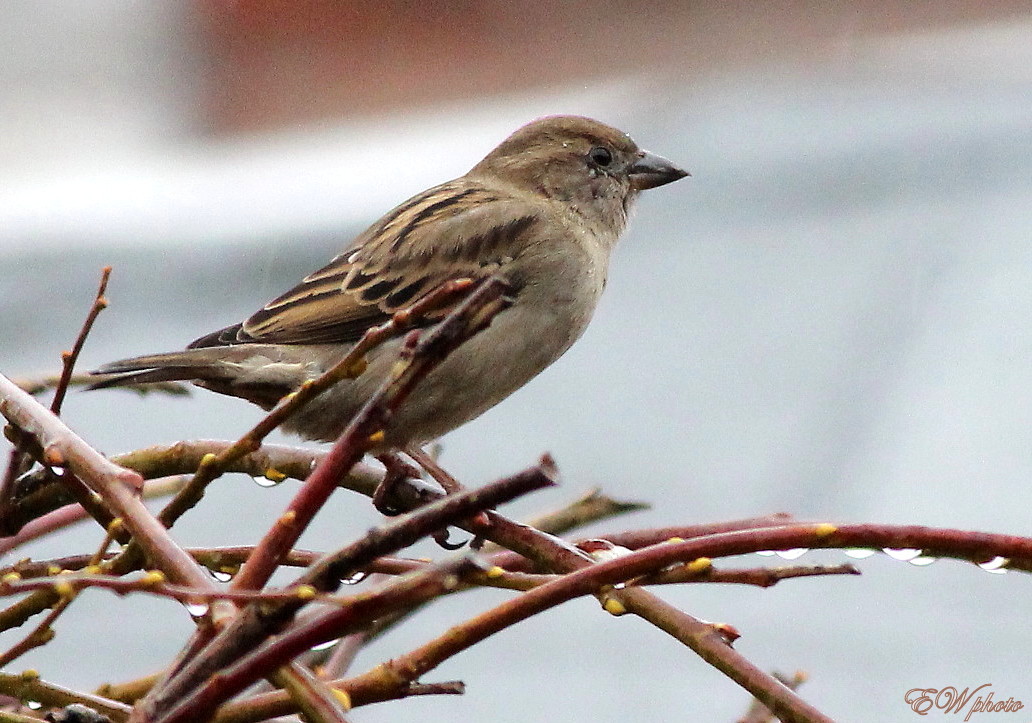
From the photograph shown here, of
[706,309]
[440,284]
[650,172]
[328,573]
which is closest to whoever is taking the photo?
[328,573]

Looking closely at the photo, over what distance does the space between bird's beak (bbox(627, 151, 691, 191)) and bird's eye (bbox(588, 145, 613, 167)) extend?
0.19 feet

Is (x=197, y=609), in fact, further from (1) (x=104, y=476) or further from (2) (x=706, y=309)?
(2) (x=706, y=309)

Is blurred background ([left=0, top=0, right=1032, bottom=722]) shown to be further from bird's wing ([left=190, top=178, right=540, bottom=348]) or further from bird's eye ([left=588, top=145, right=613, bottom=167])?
bird's eye ([left=588, top=145, right=613, bottom=167])

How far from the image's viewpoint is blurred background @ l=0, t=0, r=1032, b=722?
324 centimetres

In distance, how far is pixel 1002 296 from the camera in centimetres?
406

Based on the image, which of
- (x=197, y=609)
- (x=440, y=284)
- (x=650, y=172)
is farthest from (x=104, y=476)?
(x=650, y=172)

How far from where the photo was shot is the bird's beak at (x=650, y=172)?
11.0 ft

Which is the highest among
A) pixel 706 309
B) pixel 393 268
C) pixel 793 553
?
pixel 706 309

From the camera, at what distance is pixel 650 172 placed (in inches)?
133

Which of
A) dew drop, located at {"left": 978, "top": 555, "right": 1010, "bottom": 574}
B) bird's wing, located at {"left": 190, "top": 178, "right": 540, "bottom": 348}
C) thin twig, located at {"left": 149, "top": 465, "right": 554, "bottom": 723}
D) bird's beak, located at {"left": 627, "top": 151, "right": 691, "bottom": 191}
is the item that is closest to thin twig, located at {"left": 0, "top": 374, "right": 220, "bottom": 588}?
thin twig, located at {"left": 149, "top": 465, "right": 554, "bottom": 723}

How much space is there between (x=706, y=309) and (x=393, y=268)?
5.69 feet

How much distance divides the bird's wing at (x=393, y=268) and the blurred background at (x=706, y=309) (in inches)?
26.5

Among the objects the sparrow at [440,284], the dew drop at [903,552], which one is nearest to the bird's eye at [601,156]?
the sparrow at [440,284]

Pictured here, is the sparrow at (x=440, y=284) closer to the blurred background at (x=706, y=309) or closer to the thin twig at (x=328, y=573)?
the blurred background at (x=706, y=309)
